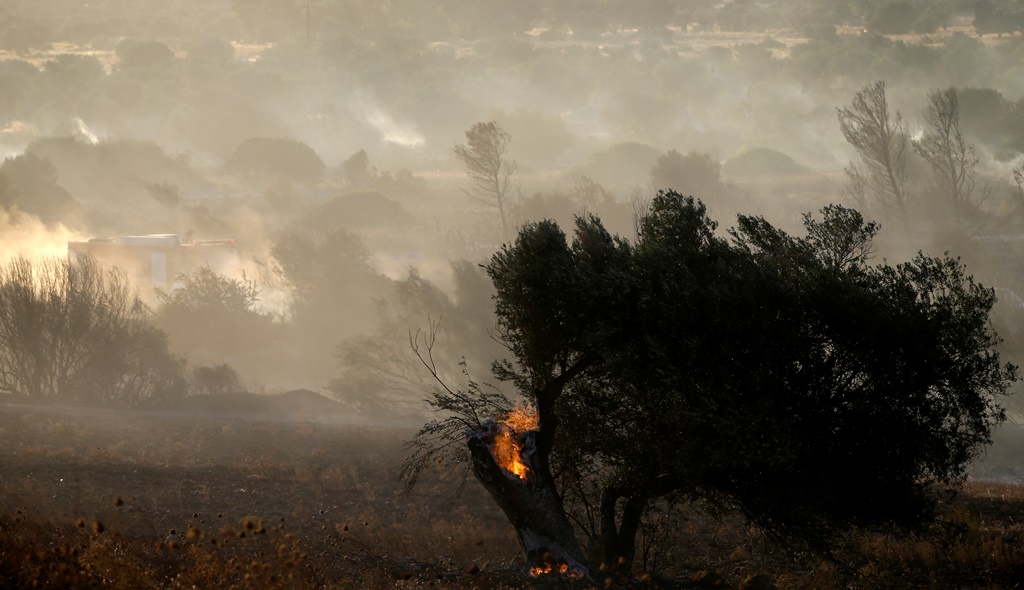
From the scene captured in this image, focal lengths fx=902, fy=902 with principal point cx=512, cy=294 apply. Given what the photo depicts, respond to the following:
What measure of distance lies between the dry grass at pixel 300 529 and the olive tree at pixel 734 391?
1672 millimetres

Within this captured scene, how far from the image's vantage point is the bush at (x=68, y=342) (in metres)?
51.0

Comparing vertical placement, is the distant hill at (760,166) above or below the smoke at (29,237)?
above

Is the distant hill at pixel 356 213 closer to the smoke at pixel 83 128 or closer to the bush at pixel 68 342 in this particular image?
the bush at pixel 68 342

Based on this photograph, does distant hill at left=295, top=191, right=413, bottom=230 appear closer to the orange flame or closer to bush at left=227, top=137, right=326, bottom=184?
bush at left=227, top=137, right=326, bottom=184

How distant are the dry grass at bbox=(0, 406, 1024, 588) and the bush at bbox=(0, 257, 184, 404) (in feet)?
31.6

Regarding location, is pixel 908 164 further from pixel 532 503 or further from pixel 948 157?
pixel 532 503

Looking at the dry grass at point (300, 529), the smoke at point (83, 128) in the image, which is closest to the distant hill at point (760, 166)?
the dry grass at point (300, 529)

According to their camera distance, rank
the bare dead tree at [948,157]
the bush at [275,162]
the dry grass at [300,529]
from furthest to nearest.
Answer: the bush at [275,162]
the bare dead tree at [948,157]
the dry grass at [300,529]

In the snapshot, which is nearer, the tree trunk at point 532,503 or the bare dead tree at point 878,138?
the tree trunk at point 532,503

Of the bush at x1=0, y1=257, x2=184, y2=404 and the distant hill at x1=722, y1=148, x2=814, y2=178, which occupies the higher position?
the distant hill at x1=722, y1=148, x2=814, y2=178

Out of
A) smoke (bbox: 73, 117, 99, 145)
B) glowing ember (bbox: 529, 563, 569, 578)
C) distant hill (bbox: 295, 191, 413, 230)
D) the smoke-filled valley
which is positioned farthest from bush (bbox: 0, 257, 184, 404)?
smoke (bbox: 73, 117, 99, 145)

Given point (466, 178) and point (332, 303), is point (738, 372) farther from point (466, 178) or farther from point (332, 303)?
point (466, 178)

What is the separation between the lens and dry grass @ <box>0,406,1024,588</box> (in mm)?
16406

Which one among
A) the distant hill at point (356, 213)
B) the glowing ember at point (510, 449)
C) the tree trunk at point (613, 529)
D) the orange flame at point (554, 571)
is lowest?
the orange flame at point (554, 571)
